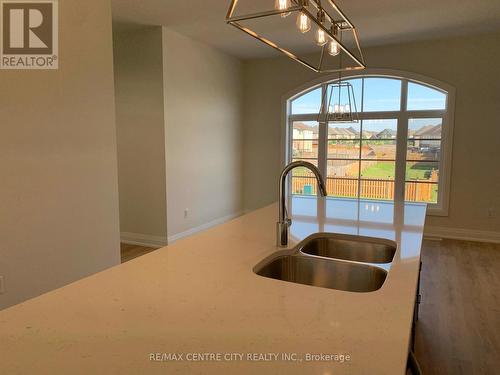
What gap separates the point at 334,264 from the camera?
144cm

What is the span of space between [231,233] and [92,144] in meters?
1.59

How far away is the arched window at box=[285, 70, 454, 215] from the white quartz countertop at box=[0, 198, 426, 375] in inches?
171

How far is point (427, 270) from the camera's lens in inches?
149

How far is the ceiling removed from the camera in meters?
3.67

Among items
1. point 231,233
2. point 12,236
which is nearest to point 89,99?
point 12,236

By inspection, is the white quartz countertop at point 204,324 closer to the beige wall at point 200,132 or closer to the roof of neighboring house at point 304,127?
the beige wall at point 200,132

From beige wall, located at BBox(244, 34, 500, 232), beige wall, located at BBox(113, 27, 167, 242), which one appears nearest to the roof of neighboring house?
beige wall, located at BBox(244, 34, 500, 232)

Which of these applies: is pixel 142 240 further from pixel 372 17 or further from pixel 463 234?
pixel 463 234

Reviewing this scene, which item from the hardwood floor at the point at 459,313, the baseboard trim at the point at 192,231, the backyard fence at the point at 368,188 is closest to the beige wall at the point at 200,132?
the baseboard trim at the point at 192,231

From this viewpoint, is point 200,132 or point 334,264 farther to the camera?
point 200,132

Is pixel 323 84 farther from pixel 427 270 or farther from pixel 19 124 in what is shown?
pixel 19 124

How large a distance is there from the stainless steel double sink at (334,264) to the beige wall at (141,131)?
124 inches

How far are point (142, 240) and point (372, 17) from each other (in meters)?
3.92

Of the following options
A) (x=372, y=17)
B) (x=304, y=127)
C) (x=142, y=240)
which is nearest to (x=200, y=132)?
(x=142, y=240)
